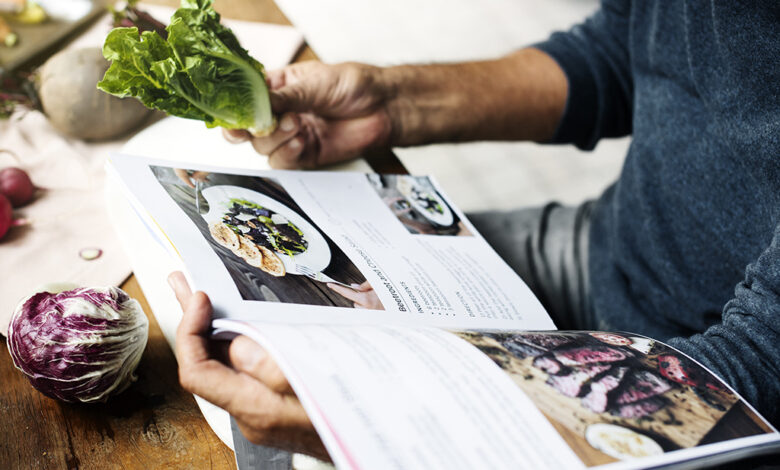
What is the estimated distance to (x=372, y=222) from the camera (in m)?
0.78

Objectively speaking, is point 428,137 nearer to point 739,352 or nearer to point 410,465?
point 739,352

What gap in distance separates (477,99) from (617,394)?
2.18ft

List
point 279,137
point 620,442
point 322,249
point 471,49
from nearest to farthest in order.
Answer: point 620,442
point 322,249
point 279,137
point 471,49

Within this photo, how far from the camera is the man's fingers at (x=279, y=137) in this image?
2.90 feet

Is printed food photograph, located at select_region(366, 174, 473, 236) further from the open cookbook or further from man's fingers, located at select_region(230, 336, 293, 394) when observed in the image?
man's fingers, located at select_region(230, 336, 293, 394)

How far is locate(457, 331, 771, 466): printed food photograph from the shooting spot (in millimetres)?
471

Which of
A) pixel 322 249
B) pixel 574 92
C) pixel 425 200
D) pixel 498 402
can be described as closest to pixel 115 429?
pixel 322 249

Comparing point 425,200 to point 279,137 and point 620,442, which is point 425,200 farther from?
point 620,442

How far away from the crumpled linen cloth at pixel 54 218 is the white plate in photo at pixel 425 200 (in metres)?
0.39

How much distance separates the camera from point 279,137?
89 centimetres

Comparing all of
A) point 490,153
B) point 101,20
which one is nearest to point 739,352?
point 101,20

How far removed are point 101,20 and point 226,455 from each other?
944 millimetres

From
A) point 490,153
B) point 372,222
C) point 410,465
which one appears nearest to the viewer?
point 410,465

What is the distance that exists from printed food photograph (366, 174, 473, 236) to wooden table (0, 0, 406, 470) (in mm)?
356
